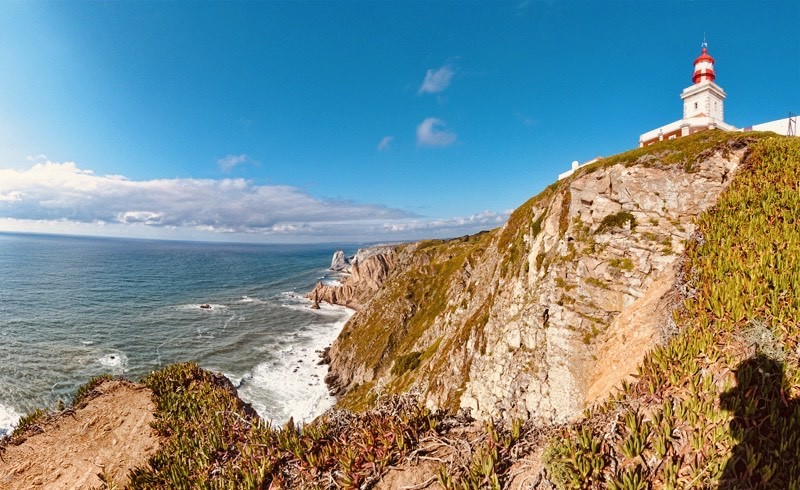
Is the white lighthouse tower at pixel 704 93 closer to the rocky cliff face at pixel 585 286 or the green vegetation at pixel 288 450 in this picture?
the rocky cliff face at pixel 585 286

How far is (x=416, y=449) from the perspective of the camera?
21.6ft

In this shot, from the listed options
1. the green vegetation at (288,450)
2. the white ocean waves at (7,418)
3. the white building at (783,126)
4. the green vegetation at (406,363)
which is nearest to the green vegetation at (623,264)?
the green vegetation at (288,450)

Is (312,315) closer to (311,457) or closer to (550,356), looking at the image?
(550,356)

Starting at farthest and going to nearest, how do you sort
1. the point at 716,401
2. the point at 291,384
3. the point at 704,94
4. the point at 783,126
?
the point at 291,384 → the point at 704,94 → the point at 783,126 → the point at 716,401

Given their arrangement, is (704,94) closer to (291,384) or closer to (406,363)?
Answer: (406,363)

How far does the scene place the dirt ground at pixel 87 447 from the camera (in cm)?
1054

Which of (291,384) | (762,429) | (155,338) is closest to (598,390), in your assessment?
(762,429)

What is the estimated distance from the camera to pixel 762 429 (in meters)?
5.50

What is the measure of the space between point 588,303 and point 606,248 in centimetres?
356

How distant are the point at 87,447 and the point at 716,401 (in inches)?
709

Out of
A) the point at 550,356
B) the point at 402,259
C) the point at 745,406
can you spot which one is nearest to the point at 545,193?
the point at 550,356

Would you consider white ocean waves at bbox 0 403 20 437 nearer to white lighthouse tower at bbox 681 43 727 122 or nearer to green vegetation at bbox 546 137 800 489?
green vegetation at bbox 546 137 800 489

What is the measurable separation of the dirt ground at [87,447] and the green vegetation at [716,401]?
40.9 ft

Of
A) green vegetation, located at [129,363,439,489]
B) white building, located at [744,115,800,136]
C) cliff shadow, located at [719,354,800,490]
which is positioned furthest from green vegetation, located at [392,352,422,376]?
white building, located at [744,115,800,136]
